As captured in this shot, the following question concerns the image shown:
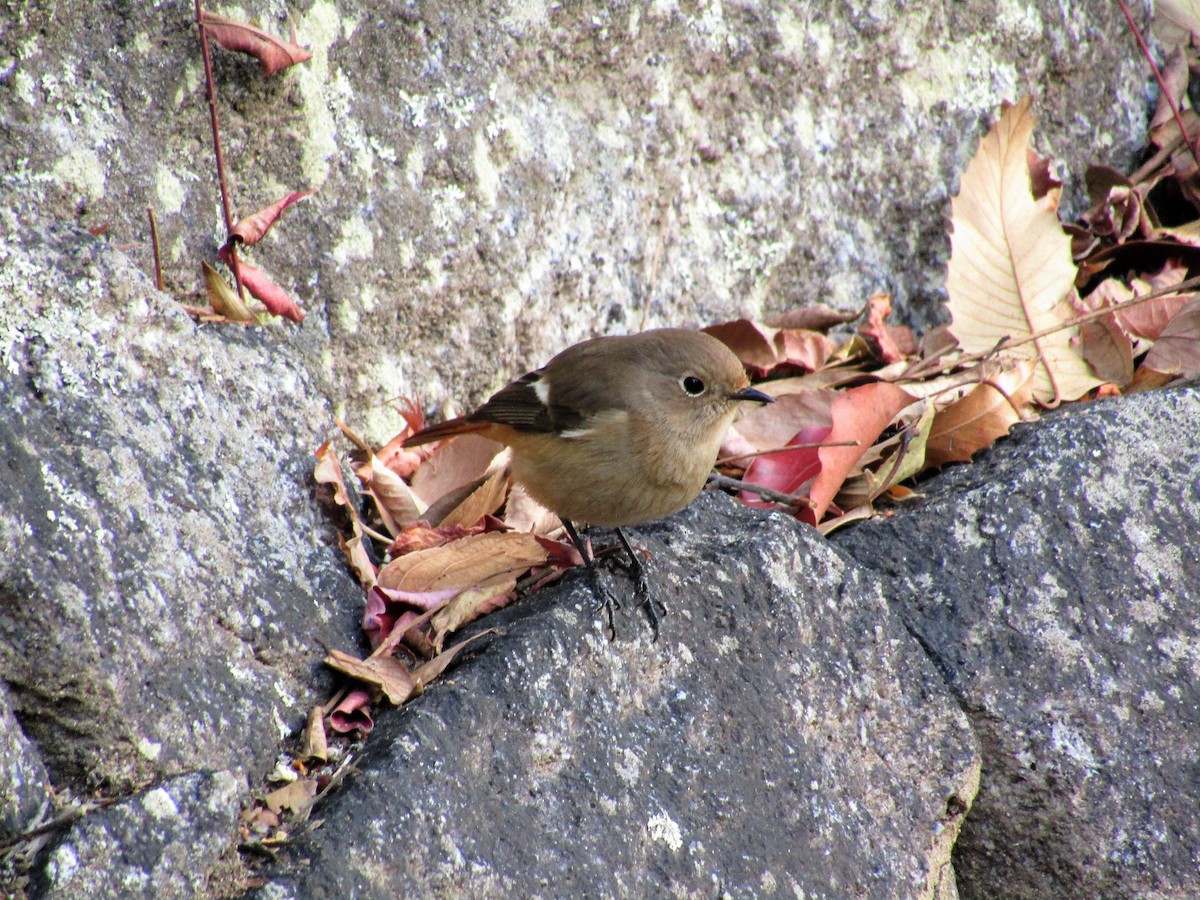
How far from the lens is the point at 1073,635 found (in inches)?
124

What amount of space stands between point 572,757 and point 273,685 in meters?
0.72

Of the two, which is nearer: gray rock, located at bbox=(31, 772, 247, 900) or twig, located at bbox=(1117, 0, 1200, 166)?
gray rock, located at bbox=(31, 772, 247, 900)

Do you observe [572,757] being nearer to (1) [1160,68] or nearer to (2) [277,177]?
(2) [277,177]

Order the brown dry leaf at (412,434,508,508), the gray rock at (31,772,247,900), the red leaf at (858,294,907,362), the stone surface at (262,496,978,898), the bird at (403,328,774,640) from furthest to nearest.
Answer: the red leaf at (858,294,907,362) < the brown dry leaf at (412,434,508,508) < the bird at (403,328,774,640) < the stone surface at (262,496,978,898) < the gray rock at (31,772,247,900)

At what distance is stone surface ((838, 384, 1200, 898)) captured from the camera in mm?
2961

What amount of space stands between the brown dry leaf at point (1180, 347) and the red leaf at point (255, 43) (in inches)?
123

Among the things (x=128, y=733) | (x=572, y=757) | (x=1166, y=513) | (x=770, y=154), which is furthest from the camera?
(x=770, y=154)

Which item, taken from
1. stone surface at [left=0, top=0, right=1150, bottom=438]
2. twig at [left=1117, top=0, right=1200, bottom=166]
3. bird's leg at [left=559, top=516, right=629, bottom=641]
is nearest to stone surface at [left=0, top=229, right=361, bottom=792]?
stone surface at [left=0, top=0, right=1150, bottom=438]

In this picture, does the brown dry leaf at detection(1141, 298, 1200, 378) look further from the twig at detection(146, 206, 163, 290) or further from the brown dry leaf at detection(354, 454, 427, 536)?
the twig at detection(146, 206, 163, 290)

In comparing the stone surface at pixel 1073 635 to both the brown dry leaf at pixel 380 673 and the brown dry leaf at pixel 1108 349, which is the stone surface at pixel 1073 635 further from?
the brown dry leaf at pixel 380 673

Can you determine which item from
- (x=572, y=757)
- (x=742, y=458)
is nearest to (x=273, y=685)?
(x=572, y=757)

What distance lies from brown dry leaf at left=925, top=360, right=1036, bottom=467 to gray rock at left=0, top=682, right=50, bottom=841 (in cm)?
280

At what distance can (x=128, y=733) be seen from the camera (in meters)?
2.22

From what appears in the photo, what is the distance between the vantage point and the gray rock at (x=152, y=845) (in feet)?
6.38
